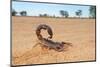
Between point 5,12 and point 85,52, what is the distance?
1075 millimetres

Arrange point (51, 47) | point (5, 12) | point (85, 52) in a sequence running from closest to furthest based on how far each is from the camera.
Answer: point (5, 12) < point (51, 47) < point (85, 52)

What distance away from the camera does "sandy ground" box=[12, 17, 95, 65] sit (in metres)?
2.26

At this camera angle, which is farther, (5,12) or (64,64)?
(64,64)

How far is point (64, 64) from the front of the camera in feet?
8.04

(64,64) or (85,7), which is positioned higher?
(85,7)

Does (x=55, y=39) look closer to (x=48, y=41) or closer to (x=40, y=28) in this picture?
(x=48, y=41)

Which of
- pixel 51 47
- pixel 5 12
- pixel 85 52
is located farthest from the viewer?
pixel 85 52

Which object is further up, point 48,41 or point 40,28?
point 40,28

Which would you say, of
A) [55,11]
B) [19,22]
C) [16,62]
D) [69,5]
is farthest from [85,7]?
[16,62]

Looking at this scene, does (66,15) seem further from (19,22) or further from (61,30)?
(19,22)

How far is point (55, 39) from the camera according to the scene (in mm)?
2414

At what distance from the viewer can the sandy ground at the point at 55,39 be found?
7.41ft

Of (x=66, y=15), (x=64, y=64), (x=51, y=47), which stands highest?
(x=66, y=15)

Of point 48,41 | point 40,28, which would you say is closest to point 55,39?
point 48,41
